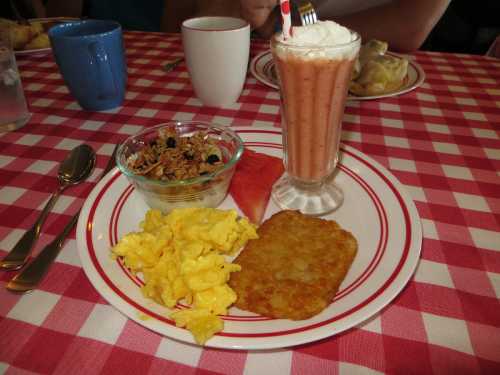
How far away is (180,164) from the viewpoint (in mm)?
1035

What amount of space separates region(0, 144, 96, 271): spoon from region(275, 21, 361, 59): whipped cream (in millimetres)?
712

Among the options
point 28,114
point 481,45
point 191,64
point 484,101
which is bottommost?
point 481,45

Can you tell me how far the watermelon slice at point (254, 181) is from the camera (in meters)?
1.02

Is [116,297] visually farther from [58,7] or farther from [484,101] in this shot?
[58,7]

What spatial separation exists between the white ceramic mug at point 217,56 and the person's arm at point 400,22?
102 cm

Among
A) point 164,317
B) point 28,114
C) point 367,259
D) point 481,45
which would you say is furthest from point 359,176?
point 481,45

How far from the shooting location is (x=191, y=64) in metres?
1.47

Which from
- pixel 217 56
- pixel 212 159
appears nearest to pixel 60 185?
pixel 212 159

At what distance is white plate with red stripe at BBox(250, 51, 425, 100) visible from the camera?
1.53 metres

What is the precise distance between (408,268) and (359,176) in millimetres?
393

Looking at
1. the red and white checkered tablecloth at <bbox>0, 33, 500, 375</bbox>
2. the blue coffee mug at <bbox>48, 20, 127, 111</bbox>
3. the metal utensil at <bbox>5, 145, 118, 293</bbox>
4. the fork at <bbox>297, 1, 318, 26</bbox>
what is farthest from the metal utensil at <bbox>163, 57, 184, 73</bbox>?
the metal utensil at <bbox>5, 145, 118, 293</bbox>

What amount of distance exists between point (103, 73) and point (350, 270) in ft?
3.90

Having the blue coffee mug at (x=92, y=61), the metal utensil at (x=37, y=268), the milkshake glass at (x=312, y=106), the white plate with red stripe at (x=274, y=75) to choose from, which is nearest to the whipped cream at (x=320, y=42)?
the milkshake glass at (x=312, y=106)

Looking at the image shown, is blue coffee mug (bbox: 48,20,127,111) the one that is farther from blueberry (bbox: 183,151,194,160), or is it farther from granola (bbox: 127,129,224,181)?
A: blueberry (bbox: 183,151,194,160)
